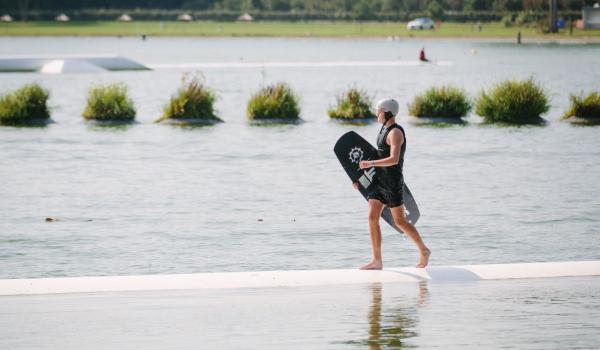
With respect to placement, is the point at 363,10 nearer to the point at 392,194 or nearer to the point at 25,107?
the point at 25,107

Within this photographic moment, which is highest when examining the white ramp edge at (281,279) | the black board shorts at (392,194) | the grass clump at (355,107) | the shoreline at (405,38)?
the black board shorts at (392,194)

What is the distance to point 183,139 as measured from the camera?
33812 millimetres

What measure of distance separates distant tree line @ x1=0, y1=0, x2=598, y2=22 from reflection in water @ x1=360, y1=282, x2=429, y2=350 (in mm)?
149956

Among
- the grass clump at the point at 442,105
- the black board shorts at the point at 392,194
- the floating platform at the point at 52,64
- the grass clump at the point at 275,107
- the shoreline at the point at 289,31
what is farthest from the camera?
the shoreline at the point at 289,31

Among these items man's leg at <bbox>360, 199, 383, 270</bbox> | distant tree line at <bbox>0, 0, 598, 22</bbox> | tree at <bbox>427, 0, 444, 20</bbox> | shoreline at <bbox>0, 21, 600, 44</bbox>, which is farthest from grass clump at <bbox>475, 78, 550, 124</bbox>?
tree at <bbox>427, 0, 444, 20</bbox>

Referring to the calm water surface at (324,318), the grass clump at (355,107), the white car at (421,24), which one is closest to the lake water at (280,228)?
the calm water surface at (324,318)

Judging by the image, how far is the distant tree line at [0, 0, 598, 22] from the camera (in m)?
160

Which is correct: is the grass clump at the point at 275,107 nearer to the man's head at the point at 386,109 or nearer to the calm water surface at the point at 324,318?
the man's head at the point at 386,109

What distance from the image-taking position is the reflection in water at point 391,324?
28.2ft

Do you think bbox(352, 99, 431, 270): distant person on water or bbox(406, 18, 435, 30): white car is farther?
bbox(406, 18, 435, 30): white car

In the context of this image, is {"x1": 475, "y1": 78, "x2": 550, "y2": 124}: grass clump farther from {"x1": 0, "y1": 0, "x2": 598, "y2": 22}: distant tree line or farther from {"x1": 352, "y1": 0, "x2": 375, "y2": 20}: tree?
{"x1": 352, "y1": 0, "x2": 375, "y2": 20}: tree

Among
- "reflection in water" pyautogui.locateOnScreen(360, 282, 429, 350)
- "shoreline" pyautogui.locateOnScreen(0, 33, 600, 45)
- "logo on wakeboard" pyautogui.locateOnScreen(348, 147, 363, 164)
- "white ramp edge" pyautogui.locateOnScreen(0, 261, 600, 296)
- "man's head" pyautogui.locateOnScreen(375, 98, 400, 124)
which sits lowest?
"shoreline" pyautogui.locateOnScreen(0, 33, 600, 45)

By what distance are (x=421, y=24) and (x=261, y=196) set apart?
132 metres

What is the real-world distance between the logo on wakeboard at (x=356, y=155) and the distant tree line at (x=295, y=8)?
147761 millimetres
